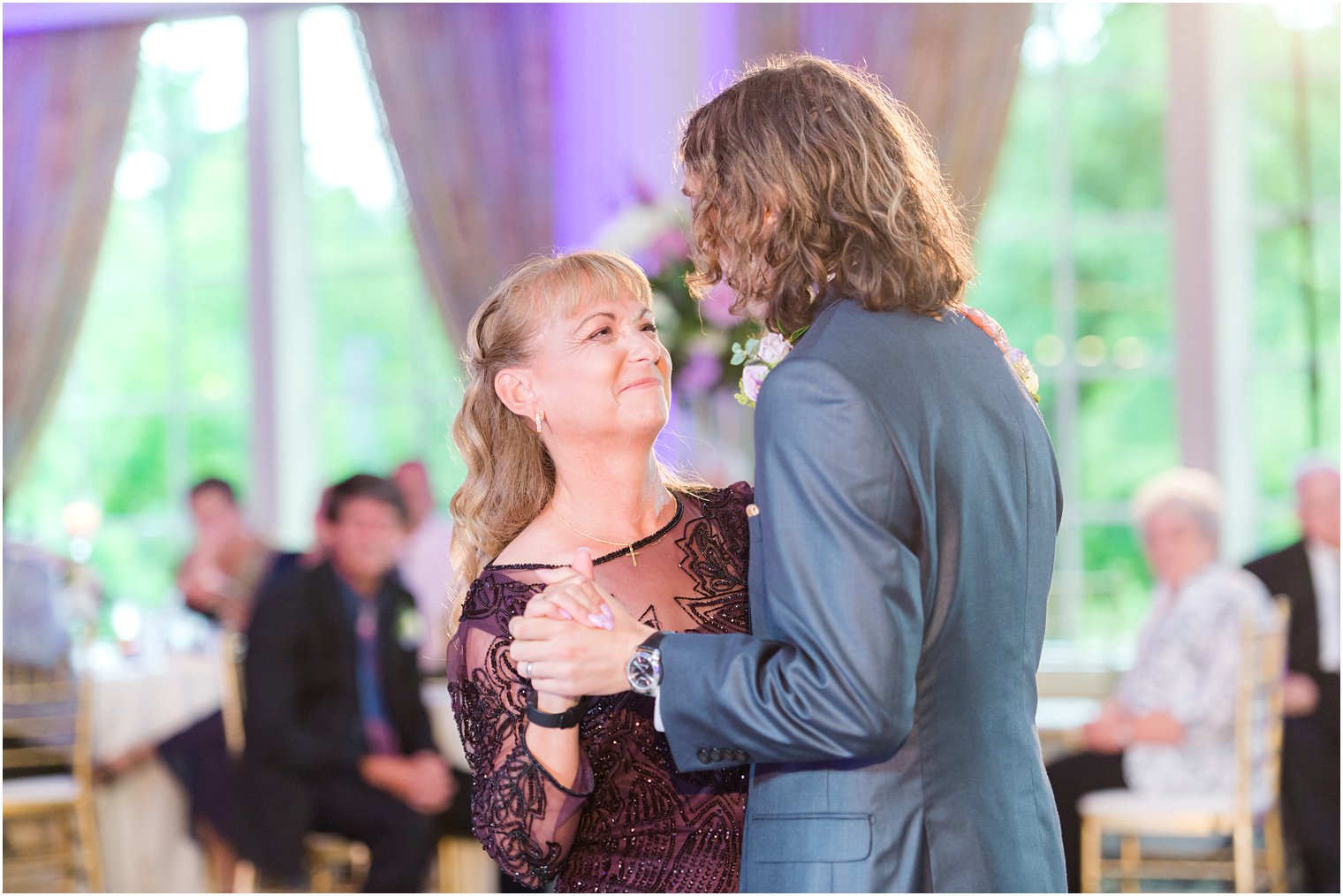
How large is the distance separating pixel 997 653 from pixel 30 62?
7.63 metres

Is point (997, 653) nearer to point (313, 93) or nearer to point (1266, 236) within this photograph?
point (1266, 236)

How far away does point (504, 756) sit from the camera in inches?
70.7

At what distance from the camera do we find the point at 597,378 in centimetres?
196

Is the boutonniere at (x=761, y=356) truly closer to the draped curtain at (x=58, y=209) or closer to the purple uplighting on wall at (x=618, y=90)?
the purple uplighting on wall at (x=618, y=90)

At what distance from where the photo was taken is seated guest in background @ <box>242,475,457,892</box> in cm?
440

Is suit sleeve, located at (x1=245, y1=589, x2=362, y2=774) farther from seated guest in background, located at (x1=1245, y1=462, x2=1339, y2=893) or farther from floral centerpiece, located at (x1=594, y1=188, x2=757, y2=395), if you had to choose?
seated guest in background, located at (x1=1245, y1=462, x2=1339, y2=893)

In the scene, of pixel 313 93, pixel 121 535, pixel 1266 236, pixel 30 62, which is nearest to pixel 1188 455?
pixel 1266 236

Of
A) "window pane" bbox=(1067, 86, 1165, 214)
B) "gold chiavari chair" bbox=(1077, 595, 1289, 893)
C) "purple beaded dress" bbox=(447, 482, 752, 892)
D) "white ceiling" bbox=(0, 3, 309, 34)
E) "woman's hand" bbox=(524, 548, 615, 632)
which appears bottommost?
"gold chiavari chair" bbox=(1077, 595, 1289, 893)

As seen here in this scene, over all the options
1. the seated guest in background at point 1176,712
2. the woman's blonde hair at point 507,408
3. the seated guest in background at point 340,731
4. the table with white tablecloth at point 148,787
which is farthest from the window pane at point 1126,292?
the woman's blonde hair at point 507,408

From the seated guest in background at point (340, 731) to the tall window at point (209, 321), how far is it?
2.79 meters

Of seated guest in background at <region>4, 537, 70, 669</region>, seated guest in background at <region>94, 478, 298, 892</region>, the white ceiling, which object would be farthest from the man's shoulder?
the white ceiling

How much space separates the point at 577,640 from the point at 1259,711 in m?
3.67

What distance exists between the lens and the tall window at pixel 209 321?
736 cm

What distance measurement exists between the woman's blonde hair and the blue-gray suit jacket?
580 millimetres
